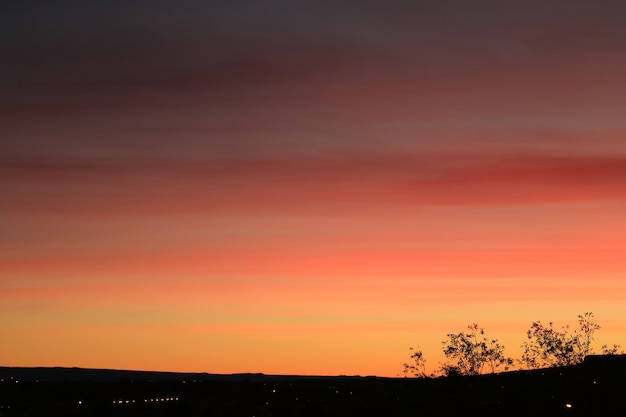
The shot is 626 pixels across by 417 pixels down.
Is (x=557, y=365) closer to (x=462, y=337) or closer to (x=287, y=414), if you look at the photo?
(x=462, y=337)

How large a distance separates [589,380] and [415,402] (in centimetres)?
4167

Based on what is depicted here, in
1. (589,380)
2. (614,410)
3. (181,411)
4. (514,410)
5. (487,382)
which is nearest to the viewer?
(614,410)

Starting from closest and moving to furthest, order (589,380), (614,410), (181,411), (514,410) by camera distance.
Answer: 1. (614,410)
2. (514,410)
3. (589,380)
4. (181,411)

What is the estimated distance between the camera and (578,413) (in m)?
144

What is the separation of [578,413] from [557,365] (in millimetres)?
41280

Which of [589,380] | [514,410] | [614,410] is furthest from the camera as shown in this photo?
[589,380]

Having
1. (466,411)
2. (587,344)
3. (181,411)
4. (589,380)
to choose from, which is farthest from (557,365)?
(181,411)

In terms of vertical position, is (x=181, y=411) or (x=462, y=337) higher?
(x=462, y=337)

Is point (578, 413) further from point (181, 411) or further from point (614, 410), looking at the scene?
point (181, 411)

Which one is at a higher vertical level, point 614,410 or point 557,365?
point 557,365

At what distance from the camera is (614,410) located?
5586 inches

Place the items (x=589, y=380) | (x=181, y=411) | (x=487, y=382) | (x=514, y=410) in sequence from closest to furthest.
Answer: (x=514, y=410) → (x=589, y=380) → (x=181, y=411) → (x=487, y=382)

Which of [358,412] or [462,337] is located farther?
[462,337]

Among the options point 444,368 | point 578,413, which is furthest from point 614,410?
point 444,368
